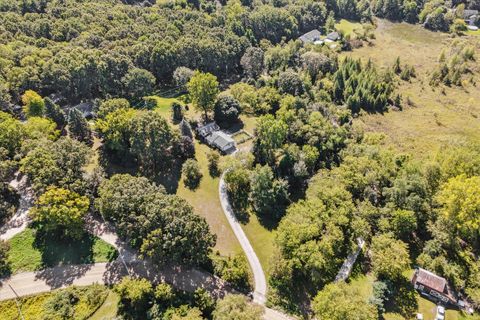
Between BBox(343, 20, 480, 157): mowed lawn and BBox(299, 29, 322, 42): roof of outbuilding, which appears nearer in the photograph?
BBox(343, 20, 480, 157): mowed lawn

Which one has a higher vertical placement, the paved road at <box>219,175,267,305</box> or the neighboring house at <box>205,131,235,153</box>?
the neighboring house at <box>205,131,235,153</box>

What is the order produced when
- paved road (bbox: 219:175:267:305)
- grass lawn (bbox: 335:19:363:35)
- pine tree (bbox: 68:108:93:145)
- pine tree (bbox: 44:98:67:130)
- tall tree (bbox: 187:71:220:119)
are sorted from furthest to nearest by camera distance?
grass lawn (bbox: 335:19:363:35) < tall tree (bbox: 187:71:220:119) < pine tree (bbox: 44:98:67:130) < pine tree (bbox: 68:108:93:145) < paved road (bbox: 219:175:267:305)

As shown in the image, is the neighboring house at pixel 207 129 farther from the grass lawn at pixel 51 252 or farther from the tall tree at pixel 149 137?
the grass lawn at pixel 51 252

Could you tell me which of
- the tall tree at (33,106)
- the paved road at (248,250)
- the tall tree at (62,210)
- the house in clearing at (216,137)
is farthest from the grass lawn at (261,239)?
the tall tree at (33,106)

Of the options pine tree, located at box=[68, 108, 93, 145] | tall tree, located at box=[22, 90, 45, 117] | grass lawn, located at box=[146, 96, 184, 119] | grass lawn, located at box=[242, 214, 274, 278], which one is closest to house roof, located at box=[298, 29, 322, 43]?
grass lawn, located at box=[146, 96, 184, 119]

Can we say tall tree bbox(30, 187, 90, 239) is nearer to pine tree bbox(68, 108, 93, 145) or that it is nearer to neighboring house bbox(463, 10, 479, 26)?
pine tree bbox(68, 108, 93, 145)

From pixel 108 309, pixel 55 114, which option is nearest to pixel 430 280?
pixel 108 309

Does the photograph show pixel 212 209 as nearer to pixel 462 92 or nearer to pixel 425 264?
pixel 425 264
